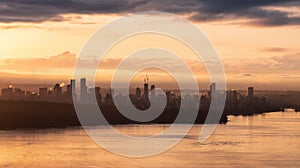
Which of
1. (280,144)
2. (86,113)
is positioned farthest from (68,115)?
(280,144)

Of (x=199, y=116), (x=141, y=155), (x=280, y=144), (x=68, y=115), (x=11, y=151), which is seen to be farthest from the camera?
(x=199, y=116)

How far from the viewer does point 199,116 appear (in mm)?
171500

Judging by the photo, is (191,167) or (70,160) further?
(70,160)

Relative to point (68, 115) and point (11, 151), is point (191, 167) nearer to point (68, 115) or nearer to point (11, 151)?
point (11, 151)

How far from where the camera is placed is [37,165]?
141ft

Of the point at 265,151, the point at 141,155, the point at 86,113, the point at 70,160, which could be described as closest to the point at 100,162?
the point at 70,160

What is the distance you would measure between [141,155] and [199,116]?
12228 centimetres

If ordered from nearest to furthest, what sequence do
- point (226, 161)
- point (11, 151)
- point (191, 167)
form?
point (191, 167) → point (226, 161) → point (11, 151)

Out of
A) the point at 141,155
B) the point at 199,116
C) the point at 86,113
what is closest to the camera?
the point at 141,155

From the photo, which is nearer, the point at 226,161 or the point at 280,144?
the point at 226,161

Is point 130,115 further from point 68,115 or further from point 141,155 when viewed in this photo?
point 141,155

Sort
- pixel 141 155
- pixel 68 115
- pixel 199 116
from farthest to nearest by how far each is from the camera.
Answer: pixel 199 116
pixel 68 115
pixel 141 155

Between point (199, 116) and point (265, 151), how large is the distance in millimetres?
116336

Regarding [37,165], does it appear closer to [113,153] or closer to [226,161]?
[113,153]
